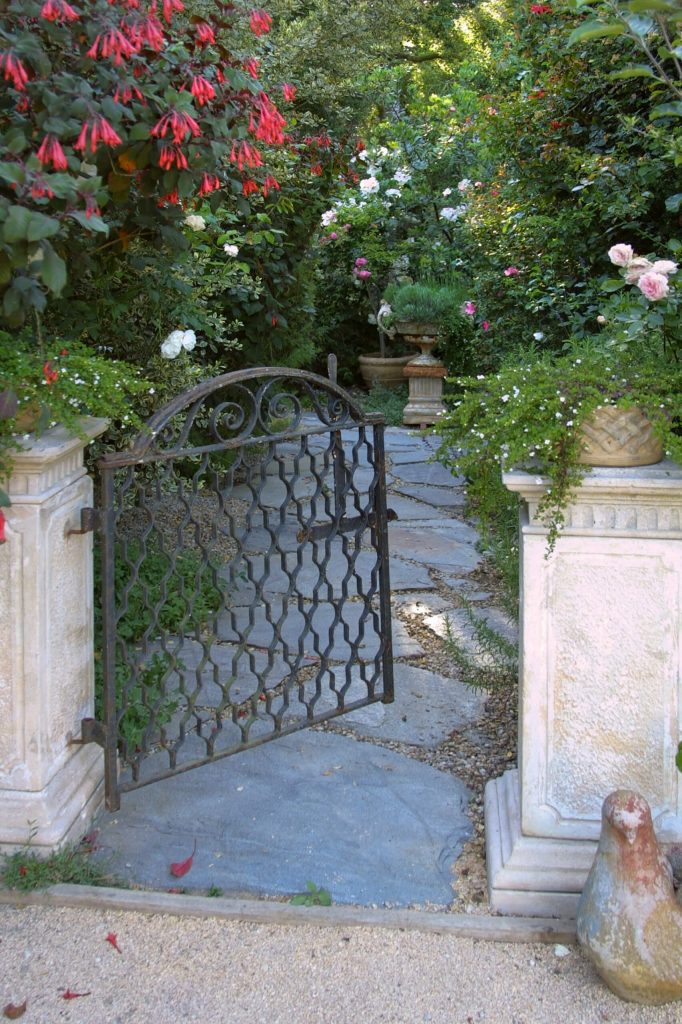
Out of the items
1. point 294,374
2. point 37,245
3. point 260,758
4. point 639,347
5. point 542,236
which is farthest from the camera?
point 542,236

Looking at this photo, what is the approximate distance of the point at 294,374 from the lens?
285 cm

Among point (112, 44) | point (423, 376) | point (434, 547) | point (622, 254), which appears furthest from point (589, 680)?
point (423, 376)

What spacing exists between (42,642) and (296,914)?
829 millimetres

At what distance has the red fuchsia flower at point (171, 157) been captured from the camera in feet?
7.15

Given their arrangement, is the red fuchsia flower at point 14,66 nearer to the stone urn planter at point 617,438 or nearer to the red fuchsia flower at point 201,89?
the red fuchsia flower at point 201,89

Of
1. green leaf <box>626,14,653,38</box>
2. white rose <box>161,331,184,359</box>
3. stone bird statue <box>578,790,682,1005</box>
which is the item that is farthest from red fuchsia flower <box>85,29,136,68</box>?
white rose <box>161,331,184,359</box>

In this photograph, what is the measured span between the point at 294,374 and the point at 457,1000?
61.7 inches

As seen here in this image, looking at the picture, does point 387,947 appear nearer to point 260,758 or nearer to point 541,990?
point 541,990

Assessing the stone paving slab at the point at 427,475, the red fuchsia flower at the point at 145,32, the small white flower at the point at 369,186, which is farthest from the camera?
the small white flower at the point at 369,186

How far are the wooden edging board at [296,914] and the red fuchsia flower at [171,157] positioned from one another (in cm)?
159

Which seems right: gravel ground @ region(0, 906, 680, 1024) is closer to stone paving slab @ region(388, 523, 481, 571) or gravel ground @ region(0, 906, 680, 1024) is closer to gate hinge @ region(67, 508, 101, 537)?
gate hinge @ region(67, 508, 101, 537)

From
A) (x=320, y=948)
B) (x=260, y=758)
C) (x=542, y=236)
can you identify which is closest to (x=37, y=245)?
(x=320, y=948)

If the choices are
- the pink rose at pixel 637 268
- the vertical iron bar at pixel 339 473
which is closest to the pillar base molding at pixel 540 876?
the vertical iron bar at pixel 339 473

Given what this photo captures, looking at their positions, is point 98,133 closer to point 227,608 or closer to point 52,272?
point 52,272
